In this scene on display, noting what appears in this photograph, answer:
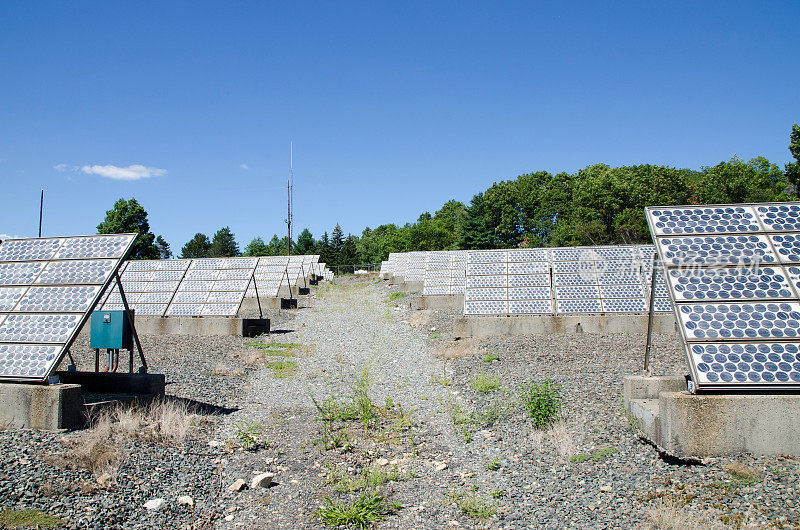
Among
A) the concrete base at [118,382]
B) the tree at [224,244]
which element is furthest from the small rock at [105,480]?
the tree at [224,244]

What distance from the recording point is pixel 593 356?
13.4 m

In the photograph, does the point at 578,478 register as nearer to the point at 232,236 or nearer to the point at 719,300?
the point at 719,300

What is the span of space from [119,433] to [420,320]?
15917 mm

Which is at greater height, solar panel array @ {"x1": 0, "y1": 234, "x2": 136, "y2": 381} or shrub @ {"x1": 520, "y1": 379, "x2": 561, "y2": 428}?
solar panel array @ {"x1": 0, "y1": 234, "x2": 136, "y2": 381}

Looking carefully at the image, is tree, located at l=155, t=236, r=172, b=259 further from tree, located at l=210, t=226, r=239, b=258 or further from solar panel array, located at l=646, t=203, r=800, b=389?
solar panel array, located at l=646, t=203, r=800, b=389

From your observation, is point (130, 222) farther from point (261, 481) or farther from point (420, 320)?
point (261, 481)

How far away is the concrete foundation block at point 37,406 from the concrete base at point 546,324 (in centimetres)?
A: 1260

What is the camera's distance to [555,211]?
89.3 metres

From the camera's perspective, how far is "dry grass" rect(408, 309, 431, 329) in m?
22.1

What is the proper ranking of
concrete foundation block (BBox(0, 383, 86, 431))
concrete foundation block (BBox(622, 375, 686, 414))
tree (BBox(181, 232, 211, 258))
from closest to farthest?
concrete foundation block (BBox(0, 383, 86, 431)) → concrete foundation block (BBox(622, 375, 686, 414)) → tree (BBox(181, 232, 211, 258))

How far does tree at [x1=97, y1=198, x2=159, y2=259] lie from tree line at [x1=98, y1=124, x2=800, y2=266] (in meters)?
0.12

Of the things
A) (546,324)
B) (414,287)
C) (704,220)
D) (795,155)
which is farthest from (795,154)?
(704,220)

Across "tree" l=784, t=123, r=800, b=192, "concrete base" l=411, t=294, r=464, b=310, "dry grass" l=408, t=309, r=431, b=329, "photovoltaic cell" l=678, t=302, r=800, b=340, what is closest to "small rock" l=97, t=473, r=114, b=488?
"photovoltaic cell" l=678, t=302, r=800, b=340

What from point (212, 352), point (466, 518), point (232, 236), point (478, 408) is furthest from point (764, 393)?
point (232, 236)
